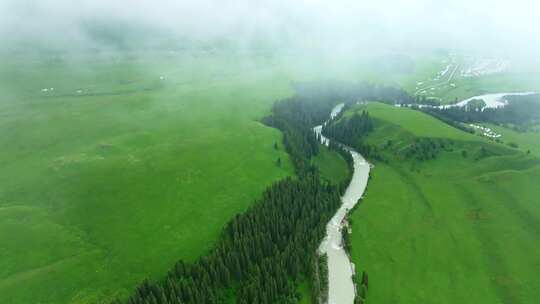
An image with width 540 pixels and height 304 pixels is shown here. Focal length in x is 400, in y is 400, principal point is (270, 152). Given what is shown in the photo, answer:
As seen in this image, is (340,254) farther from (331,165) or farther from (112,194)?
(112,194)

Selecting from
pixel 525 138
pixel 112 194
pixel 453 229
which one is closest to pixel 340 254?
pixel 453 229

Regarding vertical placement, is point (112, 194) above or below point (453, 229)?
above

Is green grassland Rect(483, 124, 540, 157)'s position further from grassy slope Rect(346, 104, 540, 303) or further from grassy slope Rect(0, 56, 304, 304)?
grassy slope Rect(0, 56, 304, 304)

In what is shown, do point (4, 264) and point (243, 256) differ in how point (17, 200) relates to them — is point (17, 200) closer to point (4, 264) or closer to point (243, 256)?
point (4, 264)

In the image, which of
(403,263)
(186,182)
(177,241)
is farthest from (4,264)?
(403,263)

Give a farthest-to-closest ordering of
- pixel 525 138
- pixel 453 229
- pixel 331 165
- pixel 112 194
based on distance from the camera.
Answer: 1. pixel 525 138
2. pixel 331 165
3. pixel 112 194
4. pixel 453 229

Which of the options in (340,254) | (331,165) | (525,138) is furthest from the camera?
(525,138)

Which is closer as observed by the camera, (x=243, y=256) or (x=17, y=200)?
(x=243, y=256)

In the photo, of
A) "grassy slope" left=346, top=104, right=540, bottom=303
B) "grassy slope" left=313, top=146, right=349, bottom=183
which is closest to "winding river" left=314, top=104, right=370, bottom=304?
"grassy slope" left=346, top=104, right=540, bottom=303
